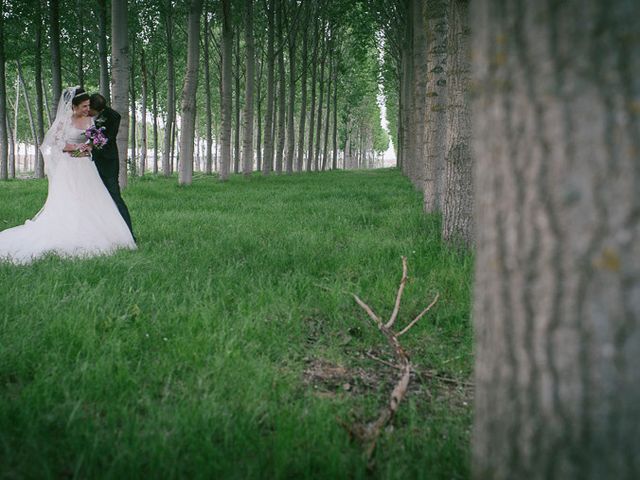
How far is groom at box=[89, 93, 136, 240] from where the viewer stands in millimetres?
6242

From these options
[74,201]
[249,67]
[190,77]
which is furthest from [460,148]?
[249,67]

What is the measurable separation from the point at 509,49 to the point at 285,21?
74.9ft

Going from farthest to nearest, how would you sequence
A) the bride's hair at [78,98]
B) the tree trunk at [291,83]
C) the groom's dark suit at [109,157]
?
the tree trunk at [291,83] < the groom's dark suit at [109,157] < the bride's hair at [78,98]

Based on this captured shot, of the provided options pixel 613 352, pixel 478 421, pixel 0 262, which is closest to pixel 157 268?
pixel 0 262

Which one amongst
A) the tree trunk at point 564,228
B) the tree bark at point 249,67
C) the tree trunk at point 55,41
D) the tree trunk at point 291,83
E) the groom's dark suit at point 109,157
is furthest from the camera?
the tree trunk at point 291,83

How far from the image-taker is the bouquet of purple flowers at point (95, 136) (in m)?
6.19

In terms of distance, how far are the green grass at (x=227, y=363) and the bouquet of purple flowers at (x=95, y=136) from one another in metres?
1.60

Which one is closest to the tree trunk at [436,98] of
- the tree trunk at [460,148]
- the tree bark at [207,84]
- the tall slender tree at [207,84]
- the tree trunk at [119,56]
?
the tree trunk at [460,148]

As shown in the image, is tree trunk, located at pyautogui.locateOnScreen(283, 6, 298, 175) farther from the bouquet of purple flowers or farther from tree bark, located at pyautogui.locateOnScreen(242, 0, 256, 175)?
the bouquet of purple flowers

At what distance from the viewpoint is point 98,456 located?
75.4 inches

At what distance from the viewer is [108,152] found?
640cm

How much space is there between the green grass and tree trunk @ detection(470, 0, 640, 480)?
2.84ft

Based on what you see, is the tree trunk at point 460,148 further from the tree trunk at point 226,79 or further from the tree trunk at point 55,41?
the tree trunk at point 55,41

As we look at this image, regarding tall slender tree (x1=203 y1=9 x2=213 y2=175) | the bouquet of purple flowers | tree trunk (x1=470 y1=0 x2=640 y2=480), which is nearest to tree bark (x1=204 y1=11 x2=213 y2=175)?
tall slender tree (x1=203 y1=9 x2=213 y2=175)
